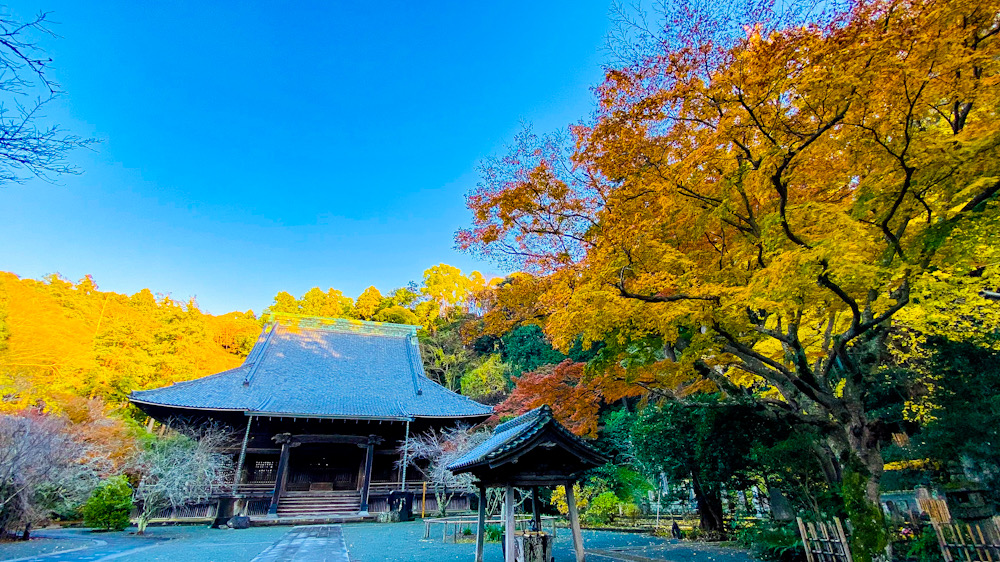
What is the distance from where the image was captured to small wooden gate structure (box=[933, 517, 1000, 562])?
582 cm

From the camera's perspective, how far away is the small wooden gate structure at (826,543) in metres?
6.56

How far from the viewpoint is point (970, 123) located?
5.51 m

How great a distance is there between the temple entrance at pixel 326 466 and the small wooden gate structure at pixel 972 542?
18676 mm

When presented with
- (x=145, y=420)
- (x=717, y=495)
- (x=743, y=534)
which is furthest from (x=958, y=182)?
(x=145, y=420)

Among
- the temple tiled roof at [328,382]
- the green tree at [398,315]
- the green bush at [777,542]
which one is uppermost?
the green tree at [398,315]

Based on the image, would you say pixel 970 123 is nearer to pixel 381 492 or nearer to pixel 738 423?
pixel 738 423

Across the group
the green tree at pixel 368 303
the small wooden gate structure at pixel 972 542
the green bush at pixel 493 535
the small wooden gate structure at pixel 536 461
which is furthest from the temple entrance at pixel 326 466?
the green tree at pixel 368 303

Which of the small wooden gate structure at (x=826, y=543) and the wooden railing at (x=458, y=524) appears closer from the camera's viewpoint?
the small wooden gate structure at (x=826, y=543)

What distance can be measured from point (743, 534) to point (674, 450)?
2280mm

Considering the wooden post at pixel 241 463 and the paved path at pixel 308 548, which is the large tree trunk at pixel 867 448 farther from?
the wooden post at pixel 241 463

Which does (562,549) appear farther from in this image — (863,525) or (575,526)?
(863,525)

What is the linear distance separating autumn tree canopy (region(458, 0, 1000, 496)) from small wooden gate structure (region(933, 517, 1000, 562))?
1058 mm

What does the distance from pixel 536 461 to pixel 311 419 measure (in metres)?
14.7

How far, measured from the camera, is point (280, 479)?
16.8 m
